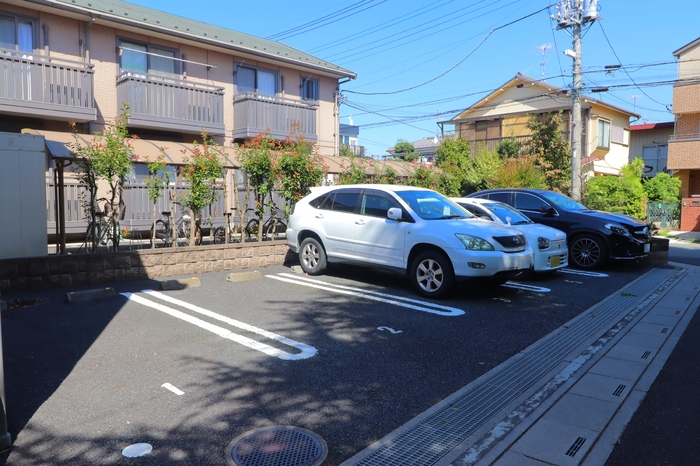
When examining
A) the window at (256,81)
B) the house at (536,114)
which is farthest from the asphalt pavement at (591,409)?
the house at (536,114)

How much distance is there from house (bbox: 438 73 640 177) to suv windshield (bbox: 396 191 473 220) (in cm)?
1989

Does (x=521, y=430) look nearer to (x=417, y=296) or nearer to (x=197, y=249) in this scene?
(x=417, y=296)

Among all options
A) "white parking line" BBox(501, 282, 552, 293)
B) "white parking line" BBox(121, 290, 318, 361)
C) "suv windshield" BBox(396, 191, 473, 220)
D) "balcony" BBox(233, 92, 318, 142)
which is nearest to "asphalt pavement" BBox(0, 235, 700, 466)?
"white parking line" BBox(121, 290, 318, 361)

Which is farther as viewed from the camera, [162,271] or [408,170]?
[408,170]

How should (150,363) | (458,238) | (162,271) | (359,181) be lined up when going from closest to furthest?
(150,363) → (458,238) → (162,271) → (359,181)

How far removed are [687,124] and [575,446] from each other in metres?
29.0

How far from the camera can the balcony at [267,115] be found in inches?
699

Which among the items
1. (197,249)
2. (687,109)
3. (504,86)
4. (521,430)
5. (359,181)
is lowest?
(521,430)

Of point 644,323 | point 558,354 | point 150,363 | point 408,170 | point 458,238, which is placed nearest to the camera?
point 150,363

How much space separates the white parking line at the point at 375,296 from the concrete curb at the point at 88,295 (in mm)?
2890

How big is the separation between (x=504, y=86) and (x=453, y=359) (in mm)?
28162

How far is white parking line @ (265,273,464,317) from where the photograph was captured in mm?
7109

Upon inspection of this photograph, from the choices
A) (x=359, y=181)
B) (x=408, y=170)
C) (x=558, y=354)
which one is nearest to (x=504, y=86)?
(x=408, y=170)

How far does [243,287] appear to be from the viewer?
28.3ft
